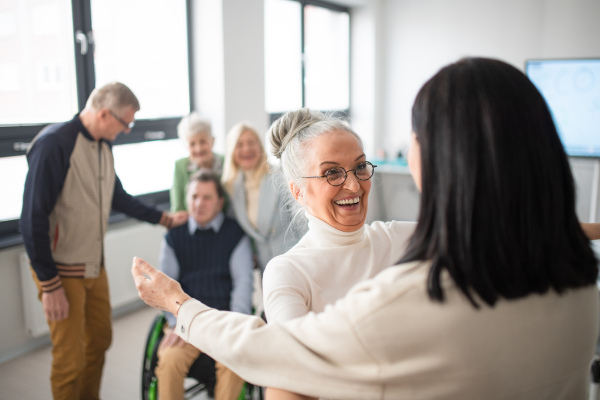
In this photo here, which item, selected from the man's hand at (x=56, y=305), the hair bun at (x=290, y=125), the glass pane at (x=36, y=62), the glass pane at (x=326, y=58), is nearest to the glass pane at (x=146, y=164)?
the glass pane at (x=36, y=62)

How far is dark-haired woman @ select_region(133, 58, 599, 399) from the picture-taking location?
2.50 feet

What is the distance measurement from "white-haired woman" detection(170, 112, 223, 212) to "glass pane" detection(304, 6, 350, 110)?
305cm

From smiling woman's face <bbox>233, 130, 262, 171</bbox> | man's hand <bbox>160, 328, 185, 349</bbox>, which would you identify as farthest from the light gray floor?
smiling woman's face <bbox>233, 130, 262, 171</bbox>

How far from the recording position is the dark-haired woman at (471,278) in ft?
2.50

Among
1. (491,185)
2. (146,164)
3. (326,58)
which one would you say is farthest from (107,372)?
(326,58)

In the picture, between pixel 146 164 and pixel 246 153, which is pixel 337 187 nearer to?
pixel 246 153

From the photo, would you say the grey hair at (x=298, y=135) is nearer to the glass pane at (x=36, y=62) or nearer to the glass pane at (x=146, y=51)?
the glass pane at (x=36, y=62)

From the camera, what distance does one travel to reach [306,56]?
6.10 meters

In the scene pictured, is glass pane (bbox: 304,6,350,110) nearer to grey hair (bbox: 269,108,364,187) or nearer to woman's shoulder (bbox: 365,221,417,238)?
grey hair (bbox: 269,108,364,187)

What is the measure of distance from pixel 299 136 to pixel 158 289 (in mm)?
659

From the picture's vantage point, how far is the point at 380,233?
1.45 m

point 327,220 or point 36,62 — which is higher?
point 36,62

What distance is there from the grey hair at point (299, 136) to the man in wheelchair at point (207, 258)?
1002mm

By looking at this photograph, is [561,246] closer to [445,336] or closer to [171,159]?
[445,336]
